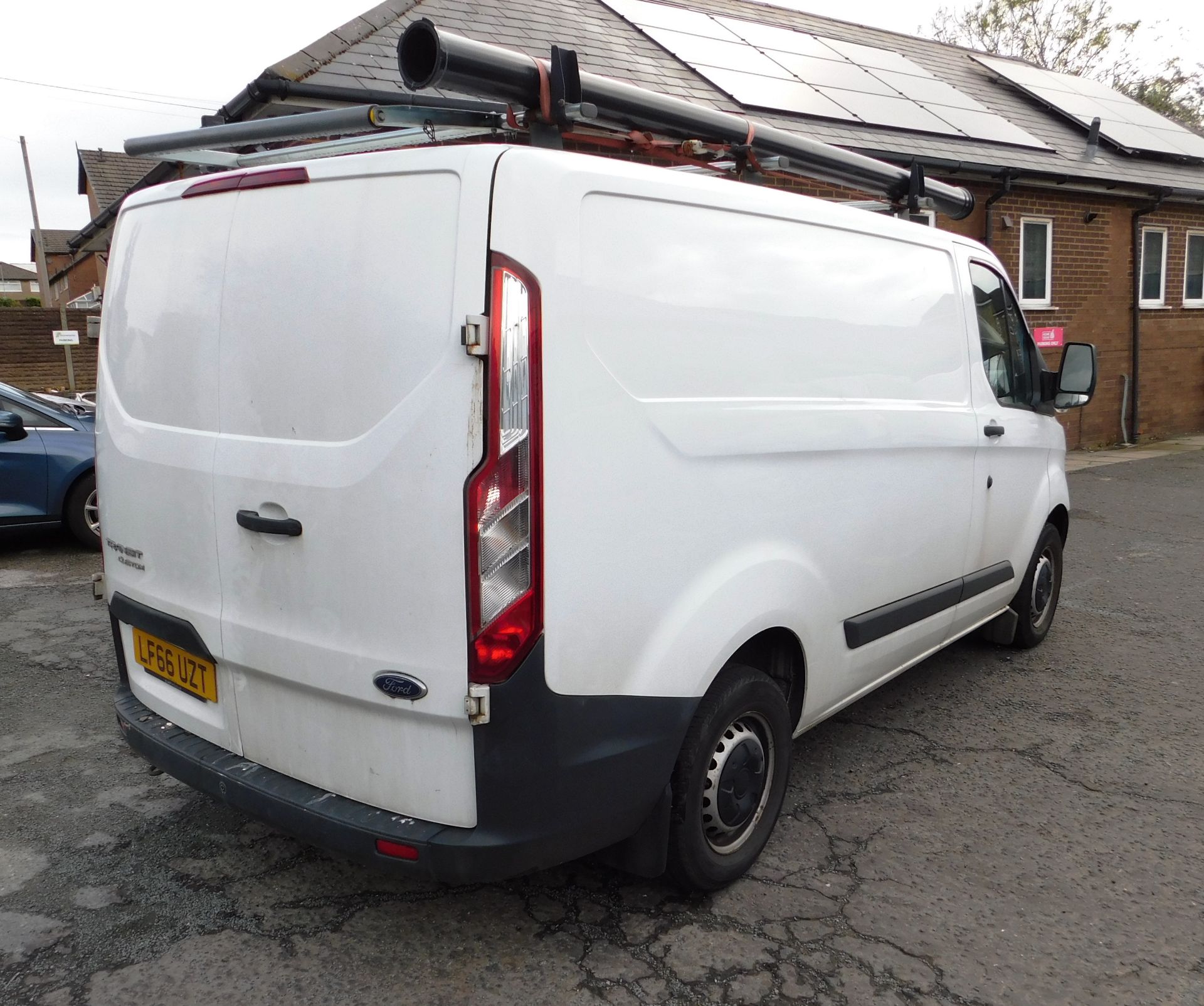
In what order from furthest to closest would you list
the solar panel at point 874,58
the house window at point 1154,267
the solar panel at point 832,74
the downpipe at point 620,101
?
the house window at point 1154,267 < the solar panel at point 874,58 < the solar panel at point 832,74 < the downpipe at point 620,101

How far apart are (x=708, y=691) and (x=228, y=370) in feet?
4.96

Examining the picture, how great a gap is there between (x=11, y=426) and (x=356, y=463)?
6.14 meters

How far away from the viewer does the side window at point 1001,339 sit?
4.29 meters

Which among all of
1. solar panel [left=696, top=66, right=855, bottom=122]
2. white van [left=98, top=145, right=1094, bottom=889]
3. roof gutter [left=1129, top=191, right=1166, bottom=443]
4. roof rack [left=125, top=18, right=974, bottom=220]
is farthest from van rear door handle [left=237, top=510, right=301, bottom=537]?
roof gutter [left=1129, top=191, right=1166, bottom=443]

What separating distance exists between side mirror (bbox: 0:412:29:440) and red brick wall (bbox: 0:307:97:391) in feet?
44.5

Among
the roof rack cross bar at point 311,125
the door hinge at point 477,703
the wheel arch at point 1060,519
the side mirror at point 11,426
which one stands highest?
the roof rack cross bar at point 311,125

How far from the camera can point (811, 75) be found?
1241 cm

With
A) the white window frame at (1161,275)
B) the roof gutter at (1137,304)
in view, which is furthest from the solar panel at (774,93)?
the white window frame at (1161,275)

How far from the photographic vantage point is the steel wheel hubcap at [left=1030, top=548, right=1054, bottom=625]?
5184 millimetres

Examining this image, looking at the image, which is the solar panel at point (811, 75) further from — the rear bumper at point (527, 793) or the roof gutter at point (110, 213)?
the rear bumper at point (527, 793)

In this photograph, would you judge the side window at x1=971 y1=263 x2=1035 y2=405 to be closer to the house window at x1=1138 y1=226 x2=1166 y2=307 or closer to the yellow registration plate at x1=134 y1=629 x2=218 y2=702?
the yellow registration plate at x1=134 y1=629 x2=218 y2=702

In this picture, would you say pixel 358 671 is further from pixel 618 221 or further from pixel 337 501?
pixel 618 221

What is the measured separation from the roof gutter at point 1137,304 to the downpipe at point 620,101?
12.9m

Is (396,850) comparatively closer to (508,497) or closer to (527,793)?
(527,793)
